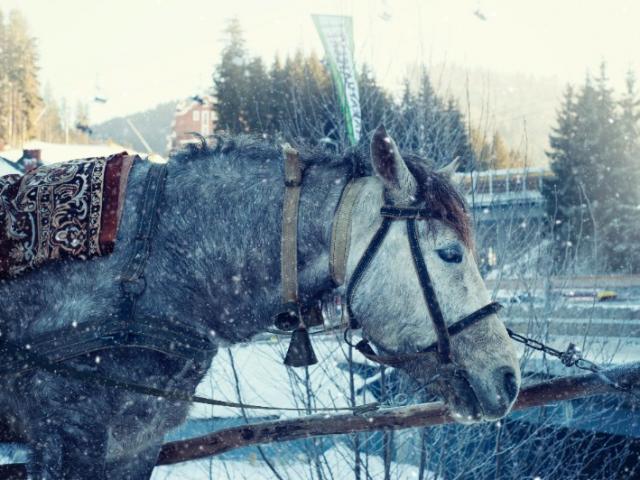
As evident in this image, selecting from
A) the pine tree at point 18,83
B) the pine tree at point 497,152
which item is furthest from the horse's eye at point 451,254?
the pine tree at point 18,83

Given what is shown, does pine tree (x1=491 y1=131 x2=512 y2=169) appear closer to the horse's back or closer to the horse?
the horse

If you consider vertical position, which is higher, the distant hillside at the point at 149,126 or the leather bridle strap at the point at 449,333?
the distant hillside at the point at 149,126

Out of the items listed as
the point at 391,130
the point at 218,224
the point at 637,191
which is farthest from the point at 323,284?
the point at 637,191

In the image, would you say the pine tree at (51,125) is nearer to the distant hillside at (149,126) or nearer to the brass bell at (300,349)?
the distant hillside at (149,126)

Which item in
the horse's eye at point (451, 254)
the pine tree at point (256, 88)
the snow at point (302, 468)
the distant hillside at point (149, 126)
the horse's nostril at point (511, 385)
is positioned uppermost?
the distant hillside at point (149, 126)

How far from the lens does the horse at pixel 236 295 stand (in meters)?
2.09

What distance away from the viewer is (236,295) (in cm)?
226

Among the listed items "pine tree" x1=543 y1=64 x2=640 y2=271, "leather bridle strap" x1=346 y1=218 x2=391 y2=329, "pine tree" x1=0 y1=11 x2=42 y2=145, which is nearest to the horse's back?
"leather bridle strap" x1=346 y1=218 x2=391 y2=329

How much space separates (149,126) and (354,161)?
118 m

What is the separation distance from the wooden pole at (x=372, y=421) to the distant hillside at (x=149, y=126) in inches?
3858

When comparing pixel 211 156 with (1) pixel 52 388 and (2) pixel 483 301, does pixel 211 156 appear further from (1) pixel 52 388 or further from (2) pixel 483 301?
(2) pixel 483 301

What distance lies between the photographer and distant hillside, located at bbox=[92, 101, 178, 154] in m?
100

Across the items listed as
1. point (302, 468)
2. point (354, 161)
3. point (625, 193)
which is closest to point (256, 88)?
point (625, 193)

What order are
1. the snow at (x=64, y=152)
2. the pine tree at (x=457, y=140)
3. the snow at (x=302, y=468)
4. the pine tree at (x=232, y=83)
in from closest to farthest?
the snow at (x=302, y=468), the pine tree at (x=457, y=140), the snow at (x=64, y=152), the pine tree at (x=232, y=83)
